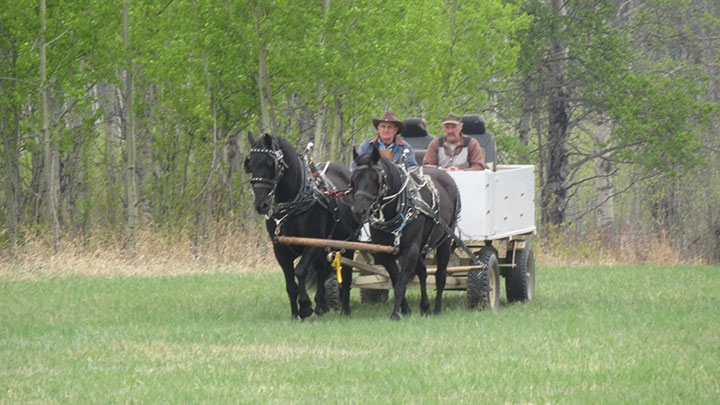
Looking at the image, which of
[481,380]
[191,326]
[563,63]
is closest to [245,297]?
[191,326]

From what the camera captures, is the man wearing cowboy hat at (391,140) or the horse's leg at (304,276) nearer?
the horse's leg at (304,276)

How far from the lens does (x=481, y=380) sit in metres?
7.79

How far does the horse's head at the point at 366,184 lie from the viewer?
35.2 ft

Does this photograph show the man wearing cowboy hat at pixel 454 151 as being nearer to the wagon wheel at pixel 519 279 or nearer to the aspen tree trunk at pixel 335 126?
the wagon wheel at pixel 519 279

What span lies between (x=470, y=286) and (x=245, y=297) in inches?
130

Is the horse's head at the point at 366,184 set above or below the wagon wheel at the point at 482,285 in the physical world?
above

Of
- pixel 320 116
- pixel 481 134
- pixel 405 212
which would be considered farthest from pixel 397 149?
pixel 320 116


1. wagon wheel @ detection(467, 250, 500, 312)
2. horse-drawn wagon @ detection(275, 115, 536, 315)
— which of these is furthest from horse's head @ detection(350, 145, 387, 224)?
wagon wheel @ detection(467, 250, 500, 312)

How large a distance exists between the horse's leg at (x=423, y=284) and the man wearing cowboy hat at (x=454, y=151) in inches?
56.9

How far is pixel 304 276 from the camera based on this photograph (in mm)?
11438

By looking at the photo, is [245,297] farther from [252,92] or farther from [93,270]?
[252,92]

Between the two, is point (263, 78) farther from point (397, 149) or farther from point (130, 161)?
point (397, 149)

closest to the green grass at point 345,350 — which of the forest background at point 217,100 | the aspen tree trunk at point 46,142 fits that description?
the aspen tree trunk at point 46,142

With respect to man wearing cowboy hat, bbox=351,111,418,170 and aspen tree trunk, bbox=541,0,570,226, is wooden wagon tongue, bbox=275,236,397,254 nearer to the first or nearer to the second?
man wearing cowboy hat, bbox=351,111,418,170
